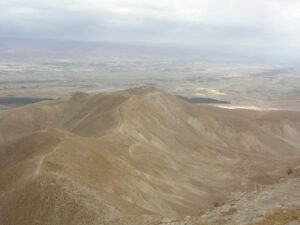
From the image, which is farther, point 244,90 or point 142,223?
point 244,90

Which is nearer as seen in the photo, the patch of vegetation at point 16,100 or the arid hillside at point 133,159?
the arid hillside at point 133,159

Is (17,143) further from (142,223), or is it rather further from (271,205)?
(271,205)

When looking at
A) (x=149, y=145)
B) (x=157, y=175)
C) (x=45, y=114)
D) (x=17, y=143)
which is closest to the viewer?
(x=17, y=143)

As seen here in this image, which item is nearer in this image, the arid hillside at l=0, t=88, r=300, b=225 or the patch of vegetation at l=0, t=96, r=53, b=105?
the arid hillside at l=0, t=88, r=300, b=225

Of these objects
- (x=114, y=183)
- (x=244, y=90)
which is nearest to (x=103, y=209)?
(x=114, y=183)

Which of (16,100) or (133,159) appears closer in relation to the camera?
(133,159)

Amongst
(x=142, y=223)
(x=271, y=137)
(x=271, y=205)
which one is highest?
(x=271, y=205)

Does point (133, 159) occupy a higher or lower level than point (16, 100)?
lower

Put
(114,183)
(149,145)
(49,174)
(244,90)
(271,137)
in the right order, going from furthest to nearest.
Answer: (244,90) < (271,137) < (149,145) < (114,183) < (49,174)
